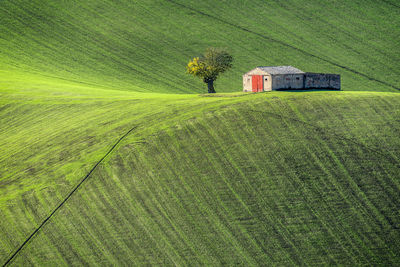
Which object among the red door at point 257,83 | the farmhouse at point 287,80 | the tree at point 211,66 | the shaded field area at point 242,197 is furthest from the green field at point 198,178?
the tree at point 211,66

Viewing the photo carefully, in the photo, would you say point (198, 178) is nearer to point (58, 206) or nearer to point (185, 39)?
point (58, 206)

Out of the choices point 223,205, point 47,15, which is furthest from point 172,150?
point 47,15

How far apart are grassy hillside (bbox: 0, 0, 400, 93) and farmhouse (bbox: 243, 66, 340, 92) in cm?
1882

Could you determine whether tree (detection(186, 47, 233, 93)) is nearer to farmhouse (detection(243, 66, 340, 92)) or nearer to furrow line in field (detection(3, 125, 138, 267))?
farmhouse (detection(243, 66, 340, 92))

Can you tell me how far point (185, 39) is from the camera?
64.8 m

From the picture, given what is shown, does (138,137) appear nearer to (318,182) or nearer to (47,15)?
(318,182)

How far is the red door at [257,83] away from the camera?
117 ft

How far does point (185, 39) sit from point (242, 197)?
4340cm

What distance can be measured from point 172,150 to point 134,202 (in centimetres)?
416

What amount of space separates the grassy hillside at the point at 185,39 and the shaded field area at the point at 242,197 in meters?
25.6

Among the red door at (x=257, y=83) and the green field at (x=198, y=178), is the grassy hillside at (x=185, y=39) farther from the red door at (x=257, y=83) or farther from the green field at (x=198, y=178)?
the red door at (x=257, y=83)

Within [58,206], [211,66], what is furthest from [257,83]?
[58,206]

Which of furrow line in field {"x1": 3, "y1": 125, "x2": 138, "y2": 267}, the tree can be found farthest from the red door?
furrow line in field {"x1": 3, "y1": 125, "x2": 138, "y2": 267}

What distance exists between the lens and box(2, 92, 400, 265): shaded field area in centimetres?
2211
